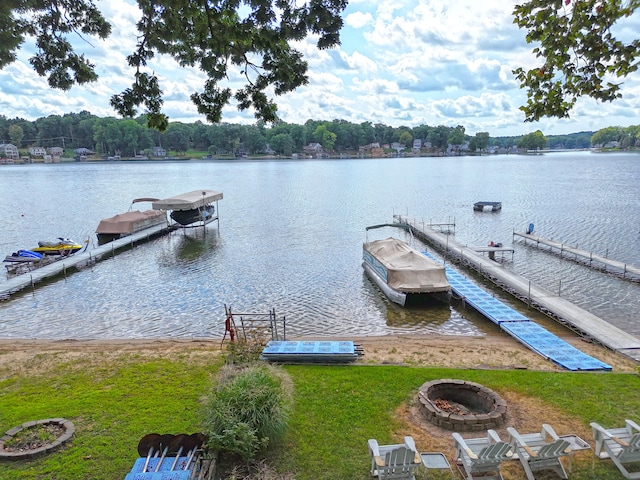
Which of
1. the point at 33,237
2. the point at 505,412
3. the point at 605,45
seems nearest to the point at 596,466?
the point at 505,412

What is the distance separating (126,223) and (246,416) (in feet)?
120

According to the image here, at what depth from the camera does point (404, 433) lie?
8953 mm

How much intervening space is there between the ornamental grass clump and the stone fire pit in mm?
3313

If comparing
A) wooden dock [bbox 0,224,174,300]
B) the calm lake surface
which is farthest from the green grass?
wooden dock [bbox 0,224,174,300]

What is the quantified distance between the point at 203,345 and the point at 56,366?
462 centimetres

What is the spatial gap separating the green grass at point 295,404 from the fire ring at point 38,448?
165mm

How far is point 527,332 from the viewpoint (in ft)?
54.9

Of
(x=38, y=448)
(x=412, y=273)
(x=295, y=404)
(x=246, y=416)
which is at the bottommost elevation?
(x=412, y=273)

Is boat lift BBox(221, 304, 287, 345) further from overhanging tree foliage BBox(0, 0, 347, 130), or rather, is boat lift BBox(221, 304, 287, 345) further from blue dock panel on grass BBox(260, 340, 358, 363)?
overhanging tree foliage BBox(0, 0, 347, 130)

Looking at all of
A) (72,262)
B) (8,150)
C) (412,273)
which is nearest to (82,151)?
(8,150)

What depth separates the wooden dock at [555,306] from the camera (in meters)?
15.6

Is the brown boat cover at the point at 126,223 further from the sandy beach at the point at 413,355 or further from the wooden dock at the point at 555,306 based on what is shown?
the wooden dock at the point at 555,306

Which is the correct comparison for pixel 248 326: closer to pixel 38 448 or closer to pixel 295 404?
pixel 295 404

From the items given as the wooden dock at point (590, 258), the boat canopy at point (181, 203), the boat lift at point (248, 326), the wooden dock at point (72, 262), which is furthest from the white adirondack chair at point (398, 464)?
the boat canopy at point (181, 203)
